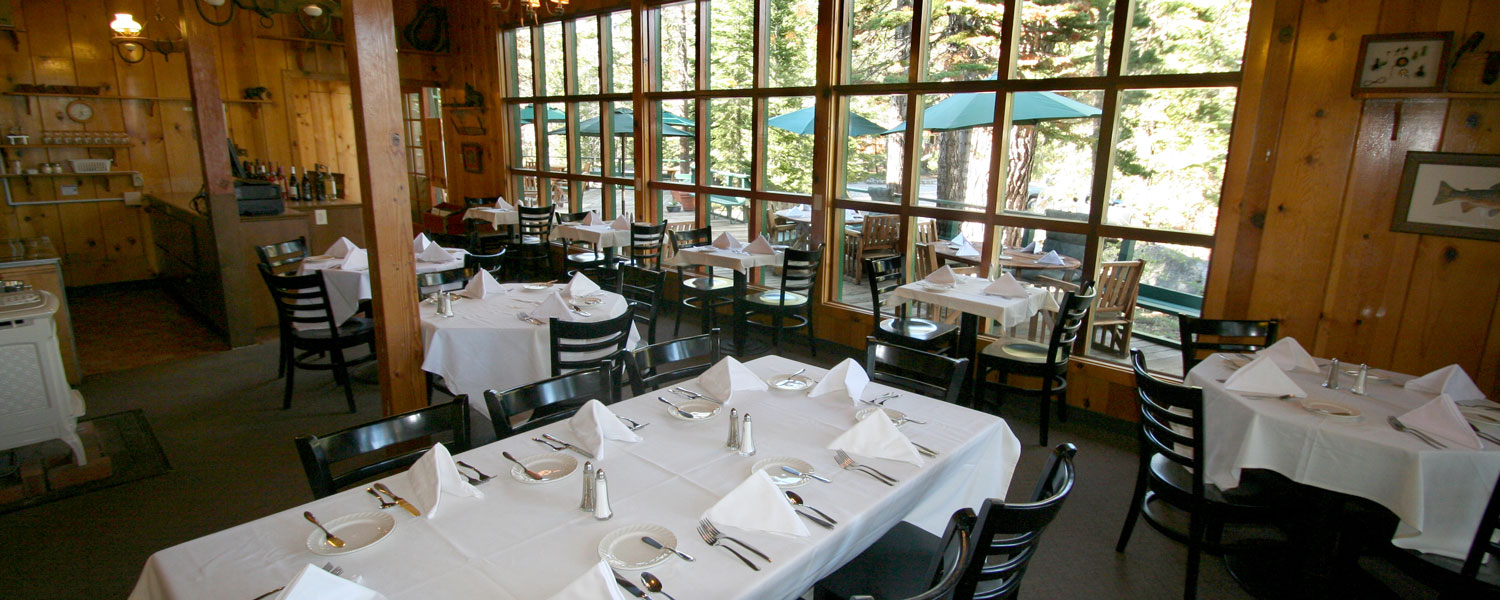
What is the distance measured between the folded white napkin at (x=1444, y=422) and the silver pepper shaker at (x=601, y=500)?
2.50m

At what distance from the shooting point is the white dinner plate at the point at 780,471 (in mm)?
1794

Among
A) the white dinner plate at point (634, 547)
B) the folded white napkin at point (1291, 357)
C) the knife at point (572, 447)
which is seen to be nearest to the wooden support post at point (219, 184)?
the knife at point (572, 447)

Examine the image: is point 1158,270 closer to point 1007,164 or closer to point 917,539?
point 1007,164

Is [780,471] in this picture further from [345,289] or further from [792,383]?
[345,289]

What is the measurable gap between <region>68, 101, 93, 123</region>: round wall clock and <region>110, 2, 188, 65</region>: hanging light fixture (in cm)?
56

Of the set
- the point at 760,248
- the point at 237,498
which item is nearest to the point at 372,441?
the point at 237,498

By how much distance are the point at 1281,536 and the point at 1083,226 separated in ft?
6.06

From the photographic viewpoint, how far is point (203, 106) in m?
4.80

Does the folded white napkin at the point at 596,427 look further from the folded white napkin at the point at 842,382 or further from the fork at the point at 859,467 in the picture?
the folded white napkin at the point at 842,382

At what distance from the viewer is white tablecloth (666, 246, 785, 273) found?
513 centimetres

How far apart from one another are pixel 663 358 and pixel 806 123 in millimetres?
3194

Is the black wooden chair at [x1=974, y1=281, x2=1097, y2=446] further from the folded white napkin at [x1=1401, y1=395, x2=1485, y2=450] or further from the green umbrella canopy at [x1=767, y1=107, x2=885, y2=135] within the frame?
Result: the green umbrella canopy at [x1=767, y1=107, x2=885, y2=135]

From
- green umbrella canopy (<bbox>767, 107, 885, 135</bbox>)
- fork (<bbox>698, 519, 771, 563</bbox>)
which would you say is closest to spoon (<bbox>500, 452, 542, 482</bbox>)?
fork (<bbox>698, 519, 771, 563</bbox>)

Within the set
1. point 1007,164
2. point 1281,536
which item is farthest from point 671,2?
point 1281,536
